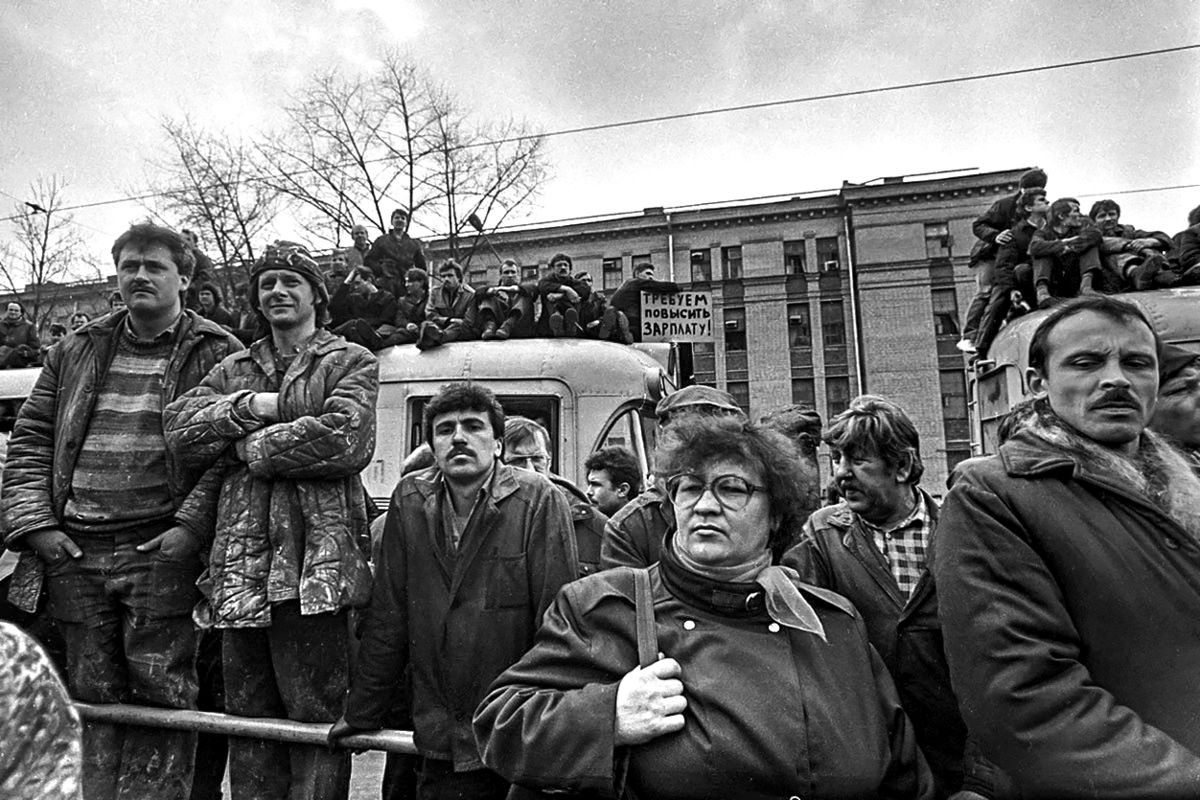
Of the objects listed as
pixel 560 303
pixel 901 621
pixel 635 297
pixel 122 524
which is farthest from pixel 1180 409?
pixel 635 297

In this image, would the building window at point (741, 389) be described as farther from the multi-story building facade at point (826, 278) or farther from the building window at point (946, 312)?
the building window at point (946, 312)

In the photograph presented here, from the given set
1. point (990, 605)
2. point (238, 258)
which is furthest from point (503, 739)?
point (238, 258)

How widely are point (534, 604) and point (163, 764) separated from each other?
1779mm

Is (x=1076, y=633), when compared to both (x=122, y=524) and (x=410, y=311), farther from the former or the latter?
(x=410, y=311)

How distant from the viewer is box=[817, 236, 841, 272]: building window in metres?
34.2

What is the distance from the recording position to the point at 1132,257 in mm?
7387

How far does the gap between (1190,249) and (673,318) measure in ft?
16.0

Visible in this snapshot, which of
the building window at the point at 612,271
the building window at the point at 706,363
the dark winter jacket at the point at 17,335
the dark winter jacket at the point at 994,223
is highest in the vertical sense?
the building window at the point at 612,271

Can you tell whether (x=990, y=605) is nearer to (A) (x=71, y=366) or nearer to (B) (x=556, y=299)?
(A) (x=71, y=366)

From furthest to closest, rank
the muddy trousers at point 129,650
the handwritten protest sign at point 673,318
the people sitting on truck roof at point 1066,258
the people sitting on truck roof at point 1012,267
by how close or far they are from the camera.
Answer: the people sitting on truck roof at point 1012,267
the people sitting on truck roof at point 1066,258
the handwritten protest sign at point 673,318
the muddy trousers at point 129,650

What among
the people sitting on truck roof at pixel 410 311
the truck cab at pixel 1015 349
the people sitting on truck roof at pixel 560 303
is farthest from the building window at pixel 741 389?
the people sitting on truck roof at pixel 560 303

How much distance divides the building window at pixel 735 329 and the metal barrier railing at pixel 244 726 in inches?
1261

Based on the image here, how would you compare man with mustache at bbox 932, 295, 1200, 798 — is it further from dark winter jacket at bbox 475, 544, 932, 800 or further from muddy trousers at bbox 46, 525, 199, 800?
muddy trousers at bbox 46, 525, 199, 800

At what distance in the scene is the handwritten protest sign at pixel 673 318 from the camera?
24.7ft
